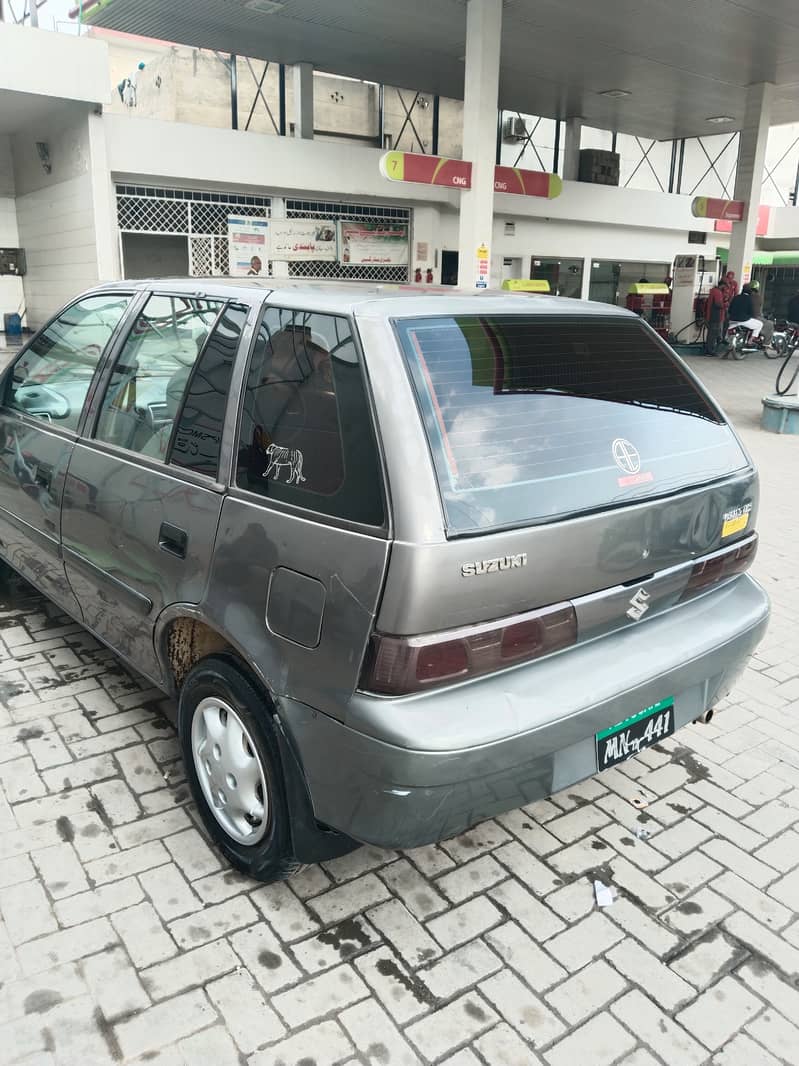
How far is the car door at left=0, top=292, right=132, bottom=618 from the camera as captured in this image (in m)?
3.42

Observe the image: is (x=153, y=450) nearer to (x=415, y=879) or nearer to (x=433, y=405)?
(x=433, y=405)

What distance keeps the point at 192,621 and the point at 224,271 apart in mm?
14413

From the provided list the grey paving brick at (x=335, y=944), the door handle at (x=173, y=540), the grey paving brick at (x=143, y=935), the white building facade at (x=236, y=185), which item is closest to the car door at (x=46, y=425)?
the door handle at (x=173, y=540)

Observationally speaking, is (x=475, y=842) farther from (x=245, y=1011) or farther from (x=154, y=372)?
(x=154, y=372)

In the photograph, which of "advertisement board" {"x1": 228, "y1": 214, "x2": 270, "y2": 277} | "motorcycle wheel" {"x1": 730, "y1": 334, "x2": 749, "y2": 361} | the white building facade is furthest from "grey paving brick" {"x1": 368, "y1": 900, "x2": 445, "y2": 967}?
"motorcycle wheel" {"x1": 730, "y1": 334, "x2": 749, "y2": 361}

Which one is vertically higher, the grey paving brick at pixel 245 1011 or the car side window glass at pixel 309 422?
the car side window glass at pixel 309 422

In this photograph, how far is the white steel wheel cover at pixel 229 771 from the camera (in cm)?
253

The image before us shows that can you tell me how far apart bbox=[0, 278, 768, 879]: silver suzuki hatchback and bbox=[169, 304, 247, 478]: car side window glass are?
0.03 feet

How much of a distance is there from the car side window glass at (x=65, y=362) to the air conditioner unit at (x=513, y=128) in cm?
2027

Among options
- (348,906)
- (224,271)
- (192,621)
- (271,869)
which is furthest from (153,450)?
(224,271)

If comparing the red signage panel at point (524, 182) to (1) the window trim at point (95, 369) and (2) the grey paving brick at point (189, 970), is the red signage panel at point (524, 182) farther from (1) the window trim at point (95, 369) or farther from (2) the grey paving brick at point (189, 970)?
(2) the grey paving brick at point (189, 970)

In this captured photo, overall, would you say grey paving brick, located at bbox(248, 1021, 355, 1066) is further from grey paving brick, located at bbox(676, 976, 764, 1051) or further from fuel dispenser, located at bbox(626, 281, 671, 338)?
fuel dispenser, located at bbox(626, 281, 671, 338)

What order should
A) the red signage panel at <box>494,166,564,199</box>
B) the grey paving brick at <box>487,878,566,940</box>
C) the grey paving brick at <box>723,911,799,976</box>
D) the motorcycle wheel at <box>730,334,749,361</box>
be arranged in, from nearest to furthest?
the grey paving brick at <box>723,911,799,976</box>
the grey paving brick at <box>487,878,566,940</box>
the red signage panel at <box>494,166,564,199</box>
the motorcycle wheel at <box>730,334,749,361</box>

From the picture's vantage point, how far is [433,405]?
222cm
